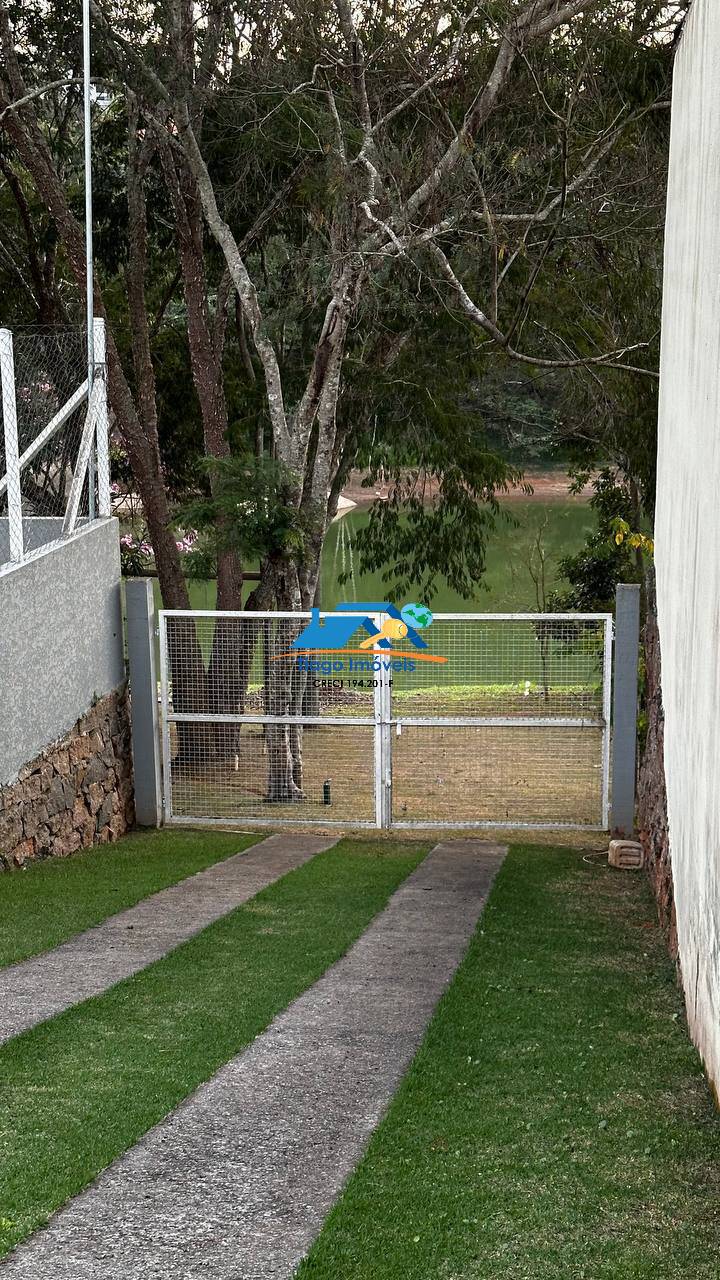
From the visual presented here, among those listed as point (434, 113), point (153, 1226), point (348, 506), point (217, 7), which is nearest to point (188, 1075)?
point (153, 1226)

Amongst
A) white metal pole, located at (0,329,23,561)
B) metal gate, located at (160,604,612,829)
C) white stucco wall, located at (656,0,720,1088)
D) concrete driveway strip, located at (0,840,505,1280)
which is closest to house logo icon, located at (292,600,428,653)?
metal gate, located at (160,604,612,829)

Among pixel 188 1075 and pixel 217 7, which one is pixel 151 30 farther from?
pixel 188 1075

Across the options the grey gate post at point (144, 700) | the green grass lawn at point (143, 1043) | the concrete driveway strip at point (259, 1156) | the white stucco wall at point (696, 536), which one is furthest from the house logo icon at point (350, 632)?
the concrete driveway strip at point (259, 1156)

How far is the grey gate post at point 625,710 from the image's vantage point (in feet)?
33.7

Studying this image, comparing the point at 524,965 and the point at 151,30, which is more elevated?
the point at 151,30

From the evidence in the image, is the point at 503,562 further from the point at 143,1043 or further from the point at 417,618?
the point at 143,1043

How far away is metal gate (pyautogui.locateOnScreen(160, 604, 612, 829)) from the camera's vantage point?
1040 centimetres

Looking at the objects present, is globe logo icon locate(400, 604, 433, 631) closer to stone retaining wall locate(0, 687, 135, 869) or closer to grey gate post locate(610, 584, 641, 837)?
grey gate post locate(610, 584, 641, 837)

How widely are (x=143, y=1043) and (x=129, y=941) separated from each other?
1.78 metres

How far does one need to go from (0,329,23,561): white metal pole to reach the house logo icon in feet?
9.10

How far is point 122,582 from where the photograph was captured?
1092 cm

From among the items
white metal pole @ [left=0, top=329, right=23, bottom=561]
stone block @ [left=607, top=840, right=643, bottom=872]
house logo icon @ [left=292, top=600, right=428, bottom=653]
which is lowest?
stone block @ [left=607, top=840, right=643, bottom=872]

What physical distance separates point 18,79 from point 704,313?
10245mm

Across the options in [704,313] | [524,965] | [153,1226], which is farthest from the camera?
[524,965]
